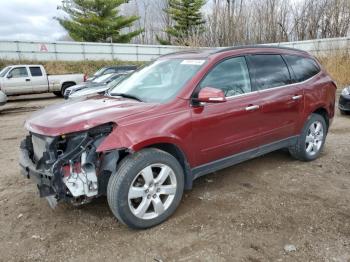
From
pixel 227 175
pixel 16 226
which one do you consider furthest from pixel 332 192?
pixel 16 226

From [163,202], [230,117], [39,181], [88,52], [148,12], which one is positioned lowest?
[163,202]

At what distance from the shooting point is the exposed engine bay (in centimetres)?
317

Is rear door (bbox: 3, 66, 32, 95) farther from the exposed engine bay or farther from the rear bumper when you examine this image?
the exposed engine bay

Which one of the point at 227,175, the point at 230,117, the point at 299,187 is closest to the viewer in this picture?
the point at 230,117

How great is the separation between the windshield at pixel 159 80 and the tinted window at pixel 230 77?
0.19m

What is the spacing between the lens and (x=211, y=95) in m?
3.55

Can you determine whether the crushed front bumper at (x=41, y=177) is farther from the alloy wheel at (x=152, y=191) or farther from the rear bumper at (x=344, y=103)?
the rear bumper at (x=344, y=103)

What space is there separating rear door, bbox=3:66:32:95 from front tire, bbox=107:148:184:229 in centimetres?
1528

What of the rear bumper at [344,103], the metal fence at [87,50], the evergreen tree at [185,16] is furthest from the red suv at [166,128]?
the evergreen tree at [185,16]

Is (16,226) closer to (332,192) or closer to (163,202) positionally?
(163,202)

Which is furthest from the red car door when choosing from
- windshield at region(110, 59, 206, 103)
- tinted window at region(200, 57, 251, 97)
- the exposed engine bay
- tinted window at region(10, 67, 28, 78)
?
tinted window at region(10, 67, 28, 78)

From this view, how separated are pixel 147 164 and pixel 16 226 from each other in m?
1.59

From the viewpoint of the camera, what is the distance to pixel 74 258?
3047 millimetres

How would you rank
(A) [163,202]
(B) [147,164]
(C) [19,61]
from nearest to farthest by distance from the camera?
(B) [147,164]
(A) [163,202]
(C) [19,61]
